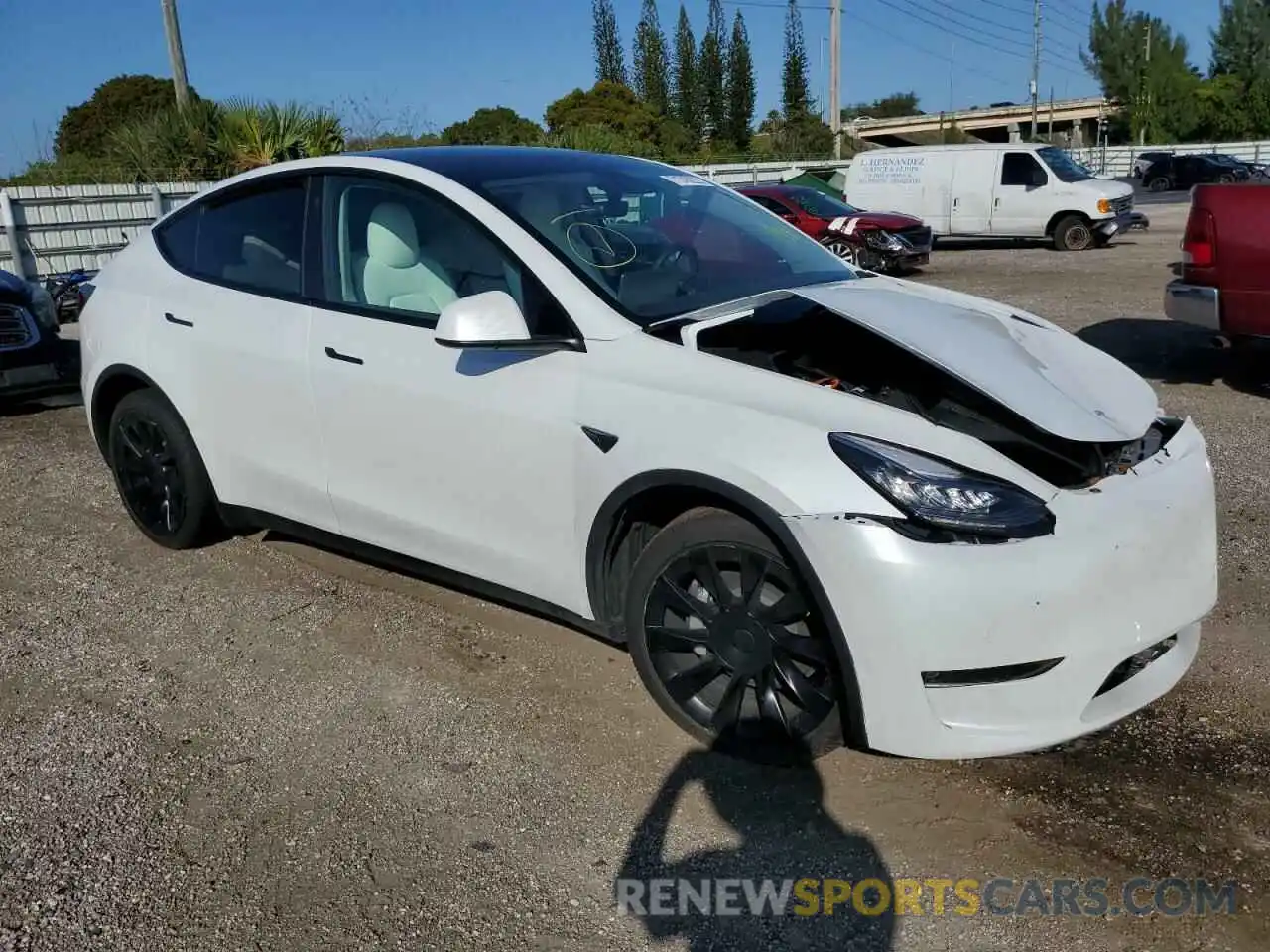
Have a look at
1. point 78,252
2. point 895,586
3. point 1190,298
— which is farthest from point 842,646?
point 78,252

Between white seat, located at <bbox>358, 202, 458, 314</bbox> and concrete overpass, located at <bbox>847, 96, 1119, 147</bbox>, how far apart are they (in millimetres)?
84963

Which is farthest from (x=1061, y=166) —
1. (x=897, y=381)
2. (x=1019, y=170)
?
(x=897, y=381)

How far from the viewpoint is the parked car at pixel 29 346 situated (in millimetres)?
7699

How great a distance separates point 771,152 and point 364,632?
34489mm

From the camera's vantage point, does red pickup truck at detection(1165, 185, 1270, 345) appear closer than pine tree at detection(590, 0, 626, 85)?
Yes

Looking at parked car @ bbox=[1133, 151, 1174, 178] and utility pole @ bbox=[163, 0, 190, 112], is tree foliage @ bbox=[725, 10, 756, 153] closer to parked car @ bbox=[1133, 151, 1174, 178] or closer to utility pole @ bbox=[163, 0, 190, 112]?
parked car @ bbox=[1133, 151, 1174, 178]

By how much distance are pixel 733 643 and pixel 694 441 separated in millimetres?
557

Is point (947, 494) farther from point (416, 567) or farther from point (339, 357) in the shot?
point (339, 357)

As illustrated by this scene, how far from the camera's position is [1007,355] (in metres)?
3.26

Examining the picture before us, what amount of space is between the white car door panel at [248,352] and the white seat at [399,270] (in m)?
0.30

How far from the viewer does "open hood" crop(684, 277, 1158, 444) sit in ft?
9.84

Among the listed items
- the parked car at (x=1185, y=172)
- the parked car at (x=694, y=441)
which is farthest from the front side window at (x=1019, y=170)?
the parked car at (x=1185, y=172)

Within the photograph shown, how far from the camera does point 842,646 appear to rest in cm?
274

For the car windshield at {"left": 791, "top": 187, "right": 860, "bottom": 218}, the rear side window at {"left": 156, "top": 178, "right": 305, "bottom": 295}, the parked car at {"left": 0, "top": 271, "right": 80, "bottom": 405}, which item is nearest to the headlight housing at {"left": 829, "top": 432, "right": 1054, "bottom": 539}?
the rear side window at {"left": 156, "top": 178, "right": 305, "bottom": 295}
